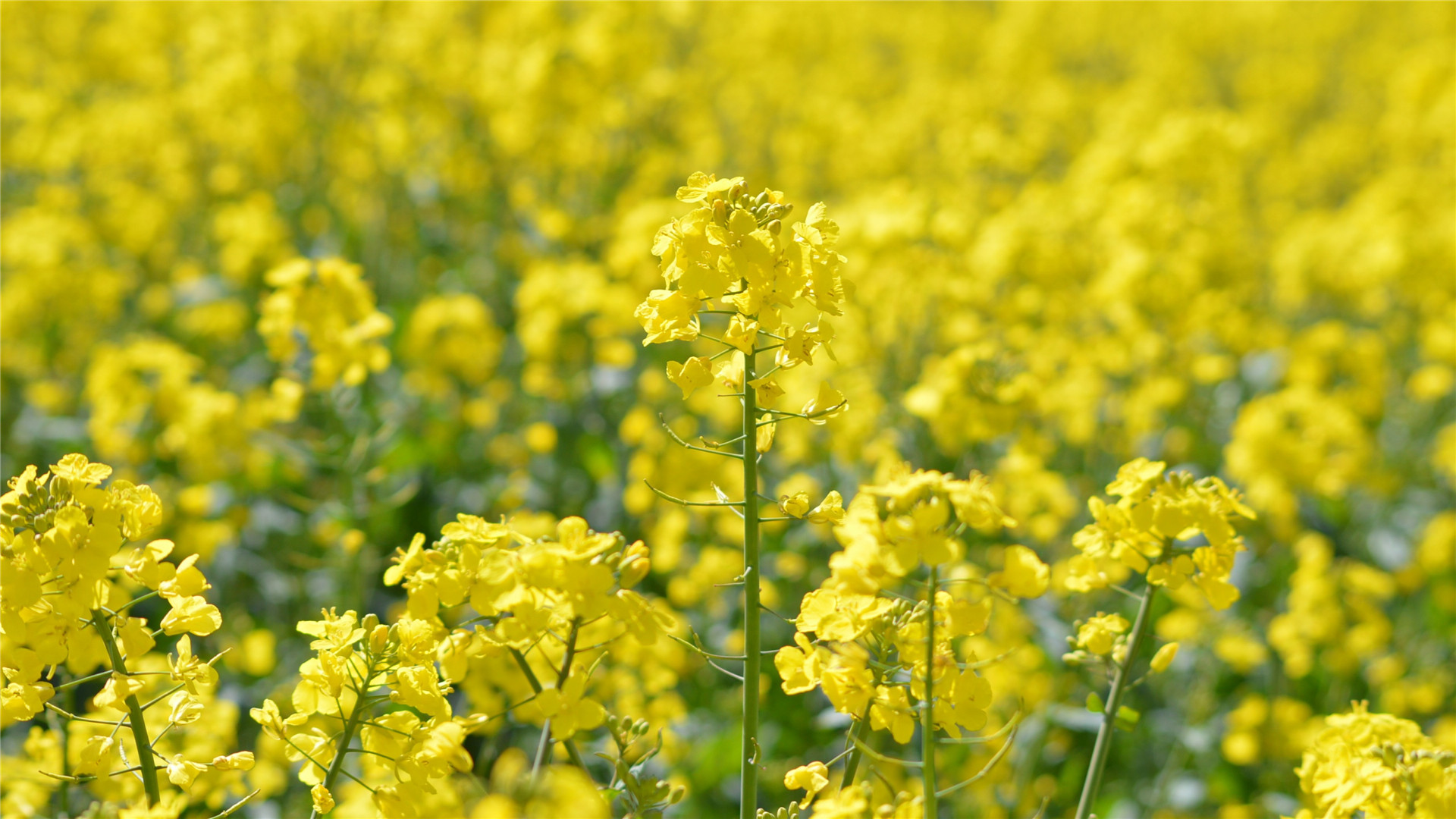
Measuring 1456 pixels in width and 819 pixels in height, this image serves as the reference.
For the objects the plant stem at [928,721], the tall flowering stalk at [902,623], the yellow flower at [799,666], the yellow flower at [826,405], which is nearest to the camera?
the tall flowering stalk at [902,623]

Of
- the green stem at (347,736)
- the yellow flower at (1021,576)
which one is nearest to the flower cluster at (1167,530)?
the yellow flower at (1021,576)

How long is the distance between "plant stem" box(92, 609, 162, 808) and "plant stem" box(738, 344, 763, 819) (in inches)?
35.0

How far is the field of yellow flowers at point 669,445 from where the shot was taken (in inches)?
65.9

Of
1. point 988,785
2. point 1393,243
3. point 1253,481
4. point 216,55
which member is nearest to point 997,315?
point 1253,481

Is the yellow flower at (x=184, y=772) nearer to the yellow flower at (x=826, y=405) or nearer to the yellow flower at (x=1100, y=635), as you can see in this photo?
the yellow flower at (x=826, y=405)

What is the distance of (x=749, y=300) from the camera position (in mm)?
1684

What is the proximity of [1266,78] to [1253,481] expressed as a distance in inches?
395

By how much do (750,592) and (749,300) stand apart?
1.47ft

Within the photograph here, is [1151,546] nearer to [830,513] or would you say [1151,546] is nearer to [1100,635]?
[1100,635]

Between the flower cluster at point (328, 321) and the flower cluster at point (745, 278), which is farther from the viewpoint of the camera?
the flower cluster at point (328, 321)

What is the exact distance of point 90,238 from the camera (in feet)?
21.4

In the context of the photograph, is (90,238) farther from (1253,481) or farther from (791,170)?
(1253,481)

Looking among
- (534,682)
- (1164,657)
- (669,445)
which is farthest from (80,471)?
(669,445)

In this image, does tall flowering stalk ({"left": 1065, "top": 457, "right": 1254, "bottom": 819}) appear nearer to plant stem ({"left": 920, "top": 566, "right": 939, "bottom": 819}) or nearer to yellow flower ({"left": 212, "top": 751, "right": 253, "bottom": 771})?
plant stem ({"left": 920, "top": 566, "right": 939, "bottom": 819})
